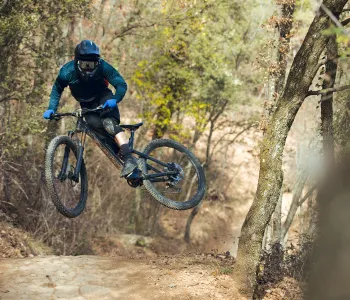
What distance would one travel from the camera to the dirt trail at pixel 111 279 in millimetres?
6559

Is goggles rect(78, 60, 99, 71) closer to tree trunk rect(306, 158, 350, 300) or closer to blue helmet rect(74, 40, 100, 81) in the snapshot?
blue helmet rect(74, 40, 100, 81)

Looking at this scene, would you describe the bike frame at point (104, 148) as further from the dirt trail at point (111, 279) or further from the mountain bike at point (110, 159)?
the dirt trail at point (111, 279)

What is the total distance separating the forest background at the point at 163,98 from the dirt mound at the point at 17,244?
0.53 metres

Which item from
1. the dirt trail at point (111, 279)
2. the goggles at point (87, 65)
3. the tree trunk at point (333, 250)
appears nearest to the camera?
the tree trunk at point (333, 250)

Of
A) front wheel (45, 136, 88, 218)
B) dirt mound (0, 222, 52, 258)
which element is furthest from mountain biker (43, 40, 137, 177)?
dirt mound (0, 222, 52, 258)

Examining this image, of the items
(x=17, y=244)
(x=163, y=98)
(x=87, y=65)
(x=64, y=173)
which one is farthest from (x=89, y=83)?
(x=163, y=98)

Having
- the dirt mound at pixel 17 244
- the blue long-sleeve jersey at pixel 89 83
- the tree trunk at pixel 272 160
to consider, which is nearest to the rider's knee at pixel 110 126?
the blue long-sleeve jersey at pixel 89 83

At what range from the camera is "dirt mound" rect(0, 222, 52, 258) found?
396 inches

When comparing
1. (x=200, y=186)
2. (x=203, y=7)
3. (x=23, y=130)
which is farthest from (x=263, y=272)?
(x=203, y=7)

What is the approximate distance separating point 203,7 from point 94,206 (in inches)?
331

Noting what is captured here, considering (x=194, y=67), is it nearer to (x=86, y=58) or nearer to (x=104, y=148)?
(x=104, y=148)

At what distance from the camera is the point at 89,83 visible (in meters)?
6.75

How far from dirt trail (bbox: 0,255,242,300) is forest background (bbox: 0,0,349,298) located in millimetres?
3552

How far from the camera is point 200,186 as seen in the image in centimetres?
773
